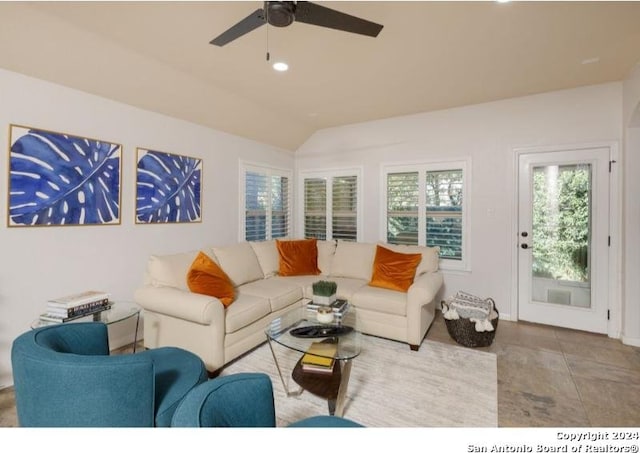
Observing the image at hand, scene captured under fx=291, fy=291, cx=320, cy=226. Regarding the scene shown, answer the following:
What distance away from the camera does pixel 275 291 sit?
303 centimetres

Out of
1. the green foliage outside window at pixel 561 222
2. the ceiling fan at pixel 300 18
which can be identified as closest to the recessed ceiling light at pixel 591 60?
the green foliage outside window at pixel 561 222

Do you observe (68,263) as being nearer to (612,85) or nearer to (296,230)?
(296,230)

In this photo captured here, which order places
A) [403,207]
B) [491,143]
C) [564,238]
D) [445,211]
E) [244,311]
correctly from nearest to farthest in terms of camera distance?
[244,311]
[564,238]
[491,143]
[445,211]
[403,207]

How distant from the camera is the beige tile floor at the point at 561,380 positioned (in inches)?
73.1

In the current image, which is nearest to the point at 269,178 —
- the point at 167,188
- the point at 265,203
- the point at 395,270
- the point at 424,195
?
the point at 265,203

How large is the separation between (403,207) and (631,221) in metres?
2.31

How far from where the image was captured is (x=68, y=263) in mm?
2484

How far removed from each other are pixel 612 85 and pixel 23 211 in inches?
219

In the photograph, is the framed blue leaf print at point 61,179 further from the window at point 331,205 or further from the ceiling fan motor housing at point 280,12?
the window at point 331,205

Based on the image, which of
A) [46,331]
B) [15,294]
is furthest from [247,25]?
[15,294]

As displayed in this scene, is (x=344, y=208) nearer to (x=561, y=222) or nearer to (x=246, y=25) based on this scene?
(x=561, y=222)

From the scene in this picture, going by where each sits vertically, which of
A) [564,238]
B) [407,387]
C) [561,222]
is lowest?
[407,387]
